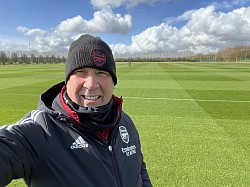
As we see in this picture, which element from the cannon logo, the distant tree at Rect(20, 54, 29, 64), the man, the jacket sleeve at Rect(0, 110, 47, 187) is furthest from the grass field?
the distant tree at Rect(20, 54, 29, 64)

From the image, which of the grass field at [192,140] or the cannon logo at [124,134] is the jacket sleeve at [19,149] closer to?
the cannon logo at [124,134]

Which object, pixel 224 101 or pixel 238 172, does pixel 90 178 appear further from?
pixel 224 101

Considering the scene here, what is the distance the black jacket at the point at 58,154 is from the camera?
4.92 feet

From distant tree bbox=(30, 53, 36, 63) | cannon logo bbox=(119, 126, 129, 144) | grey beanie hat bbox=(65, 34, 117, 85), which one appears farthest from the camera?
distant tree bbox=(30, 53, 36, 63)

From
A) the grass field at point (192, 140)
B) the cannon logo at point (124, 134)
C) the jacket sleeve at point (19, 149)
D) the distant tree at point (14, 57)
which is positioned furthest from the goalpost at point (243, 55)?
the jacket sleeve at point (19, 149)

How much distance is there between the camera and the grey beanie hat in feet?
6.11

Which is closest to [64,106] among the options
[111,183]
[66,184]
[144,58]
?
[66,184]

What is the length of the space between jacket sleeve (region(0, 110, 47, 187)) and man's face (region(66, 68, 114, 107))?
41 cm

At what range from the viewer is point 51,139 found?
1.62 metres

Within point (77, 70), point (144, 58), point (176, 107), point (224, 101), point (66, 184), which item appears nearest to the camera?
point (66, 184)

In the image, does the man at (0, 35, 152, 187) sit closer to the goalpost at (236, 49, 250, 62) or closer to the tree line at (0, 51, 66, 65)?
the tree line at (0, 51, 66, 65)

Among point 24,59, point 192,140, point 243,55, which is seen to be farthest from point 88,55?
point 24,59

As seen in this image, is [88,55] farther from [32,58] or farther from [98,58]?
[32,58]

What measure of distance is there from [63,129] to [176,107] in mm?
9263
